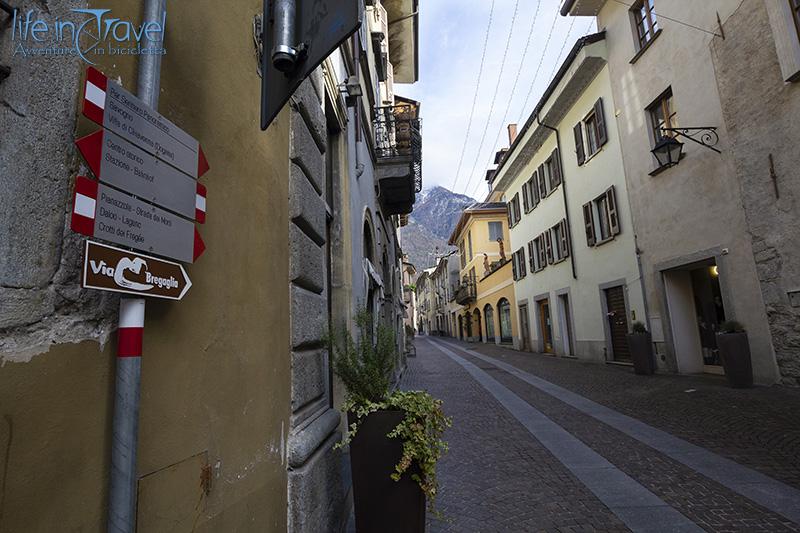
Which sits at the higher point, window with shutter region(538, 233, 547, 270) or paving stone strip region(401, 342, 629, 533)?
window with shutter region(538, 233, 547, 270)

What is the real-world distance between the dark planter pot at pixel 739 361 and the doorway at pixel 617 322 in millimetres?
4343

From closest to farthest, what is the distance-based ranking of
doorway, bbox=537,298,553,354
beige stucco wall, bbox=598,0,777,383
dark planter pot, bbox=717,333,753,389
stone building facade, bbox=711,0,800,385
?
stone building facade, bbox=711,0,800,385
dark planter pot, bbox=717,333,753,389
beige stucco wall, bbox=598,0,777,383
doorway, bbox=537,298,553,354

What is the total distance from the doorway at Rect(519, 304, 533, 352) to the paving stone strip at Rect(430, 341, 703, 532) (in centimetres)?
1483

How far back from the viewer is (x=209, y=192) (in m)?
1.78

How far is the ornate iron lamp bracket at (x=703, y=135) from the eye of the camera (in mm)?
8304

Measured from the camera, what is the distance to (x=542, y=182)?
17.5 metres

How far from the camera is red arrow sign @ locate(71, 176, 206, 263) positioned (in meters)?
1.07

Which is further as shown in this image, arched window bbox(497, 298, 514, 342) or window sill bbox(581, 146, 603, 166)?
arched window bbox(497, 298, 514, 342)

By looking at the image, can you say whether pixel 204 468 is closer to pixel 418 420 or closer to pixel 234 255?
pixel 234 255

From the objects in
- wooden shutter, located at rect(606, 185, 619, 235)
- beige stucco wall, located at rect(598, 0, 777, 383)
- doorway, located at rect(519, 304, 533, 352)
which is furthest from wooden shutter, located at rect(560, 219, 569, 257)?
doorway, located at rect(519, 304, 533, 352)

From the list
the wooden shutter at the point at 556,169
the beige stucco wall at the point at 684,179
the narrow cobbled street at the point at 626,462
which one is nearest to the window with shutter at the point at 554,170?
the wooden shutter at the point at 556,169

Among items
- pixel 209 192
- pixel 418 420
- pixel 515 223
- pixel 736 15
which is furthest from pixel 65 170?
pixel 515 223

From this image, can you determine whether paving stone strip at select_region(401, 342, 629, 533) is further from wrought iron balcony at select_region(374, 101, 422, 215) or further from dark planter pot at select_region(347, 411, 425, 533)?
wrought iron balcony at select_region(374, 101, 422, 215)

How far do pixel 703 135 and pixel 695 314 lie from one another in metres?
4.14
